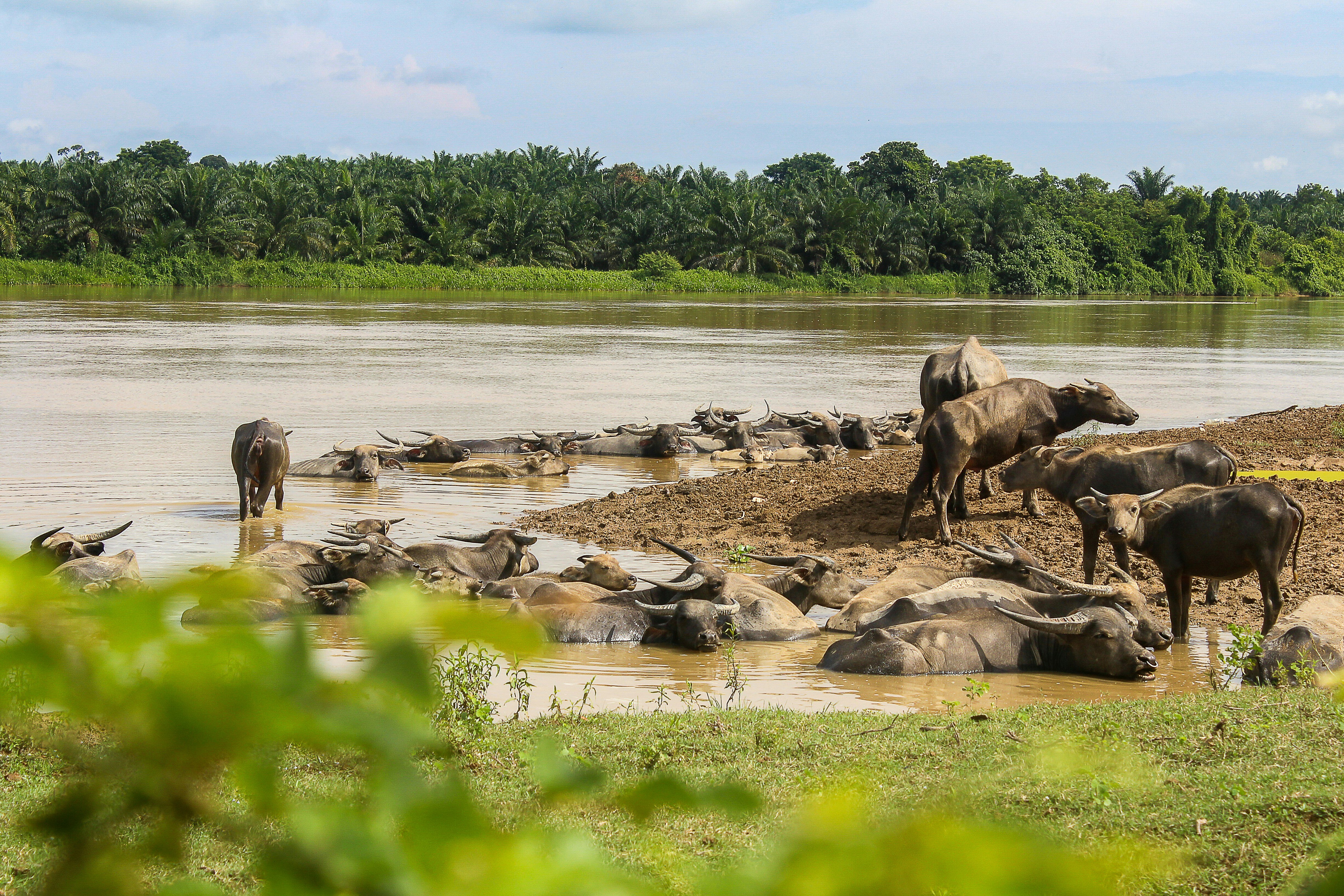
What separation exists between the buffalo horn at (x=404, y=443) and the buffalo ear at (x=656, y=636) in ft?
28.7

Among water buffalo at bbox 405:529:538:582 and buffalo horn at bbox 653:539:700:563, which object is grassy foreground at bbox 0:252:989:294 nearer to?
water buffalo at bbox 405:529:538:582

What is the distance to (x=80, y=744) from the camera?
0.86 meters

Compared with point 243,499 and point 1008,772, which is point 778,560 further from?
point 243,499

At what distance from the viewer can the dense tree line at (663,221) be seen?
211ft

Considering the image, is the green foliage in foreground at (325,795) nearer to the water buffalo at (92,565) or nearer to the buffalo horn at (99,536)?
the water buffalo at (92,565)

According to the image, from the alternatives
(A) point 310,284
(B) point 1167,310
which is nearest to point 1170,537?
(B) point 1167,310

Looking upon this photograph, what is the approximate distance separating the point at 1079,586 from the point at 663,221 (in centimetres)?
6937

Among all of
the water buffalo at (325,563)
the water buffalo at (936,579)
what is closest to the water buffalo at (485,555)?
the water buffalo at (325,563)

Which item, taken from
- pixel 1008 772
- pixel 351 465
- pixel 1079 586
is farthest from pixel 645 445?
pixel 1008 772

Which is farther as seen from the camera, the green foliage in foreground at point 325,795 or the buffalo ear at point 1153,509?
the buffalo ear at point 1153,509

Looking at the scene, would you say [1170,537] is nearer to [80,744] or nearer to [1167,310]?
[80,744]

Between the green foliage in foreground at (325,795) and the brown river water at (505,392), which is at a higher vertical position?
the green foliage in foreground at (325,795)

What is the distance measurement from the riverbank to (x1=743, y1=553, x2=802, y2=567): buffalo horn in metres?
0.72

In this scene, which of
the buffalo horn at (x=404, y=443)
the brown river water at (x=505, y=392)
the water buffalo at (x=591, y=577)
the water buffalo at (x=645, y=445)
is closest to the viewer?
the brown river water at (x=505, y=392)
